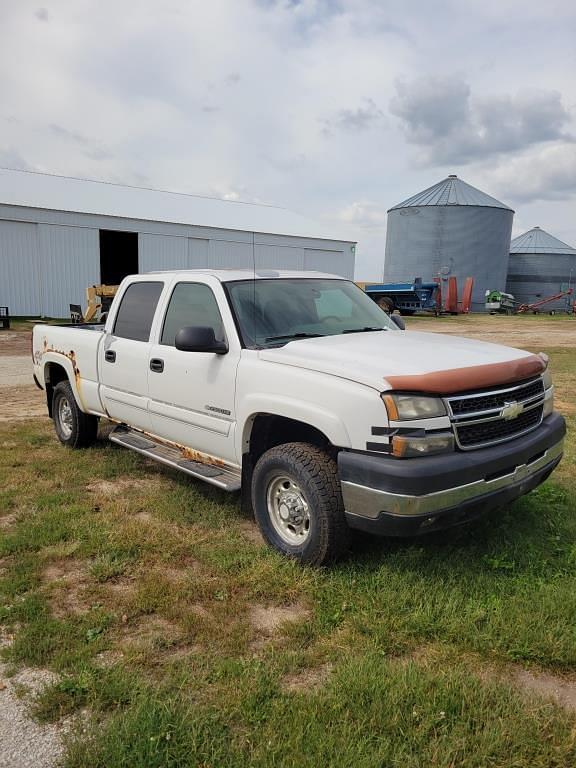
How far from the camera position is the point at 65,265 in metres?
25.1

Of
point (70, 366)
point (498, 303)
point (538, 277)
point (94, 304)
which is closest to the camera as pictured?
point (70, 366)

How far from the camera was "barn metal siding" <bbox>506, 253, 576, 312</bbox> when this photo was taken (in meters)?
48.8

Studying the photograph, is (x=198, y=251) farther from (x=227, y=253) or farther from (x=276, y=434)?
(x=276, y=434)

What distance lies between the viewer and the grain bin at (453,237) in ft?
139

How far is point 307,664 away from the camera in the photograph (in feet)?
9.44

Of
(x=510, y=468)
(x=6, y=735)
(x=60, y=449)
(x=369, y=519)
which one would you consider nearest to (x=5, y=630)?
(x=6, y=735)

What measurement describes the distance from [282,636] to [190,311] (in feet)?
8.65

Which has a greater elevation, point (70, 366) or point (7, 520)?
Answer: point (70, 366)

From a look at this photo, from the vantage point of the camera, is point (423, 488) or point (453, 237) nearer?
point (423, 488)

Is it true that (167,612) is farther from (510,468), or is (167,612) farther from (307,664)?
(510,468)

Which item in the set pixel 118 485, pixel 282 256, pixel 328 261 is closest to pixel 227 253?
pixel 282 256

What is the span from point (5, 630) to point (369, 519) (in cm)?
200

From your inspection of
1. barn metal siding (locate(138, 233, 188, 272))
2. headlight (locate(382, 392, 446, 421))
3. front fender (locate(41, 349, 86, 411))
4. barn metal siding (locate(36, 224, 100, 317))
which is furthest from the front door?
barn metal siding (locate(138, 233, 188, 272))

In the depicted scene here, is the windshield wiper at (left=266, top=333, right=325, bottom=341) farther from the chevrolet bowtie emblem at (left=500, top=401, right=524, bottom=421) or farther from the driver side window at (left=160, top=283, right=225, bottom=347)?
the chevrolet bowtie emblem at (left=500, top=401, right=524, bottom=421)
